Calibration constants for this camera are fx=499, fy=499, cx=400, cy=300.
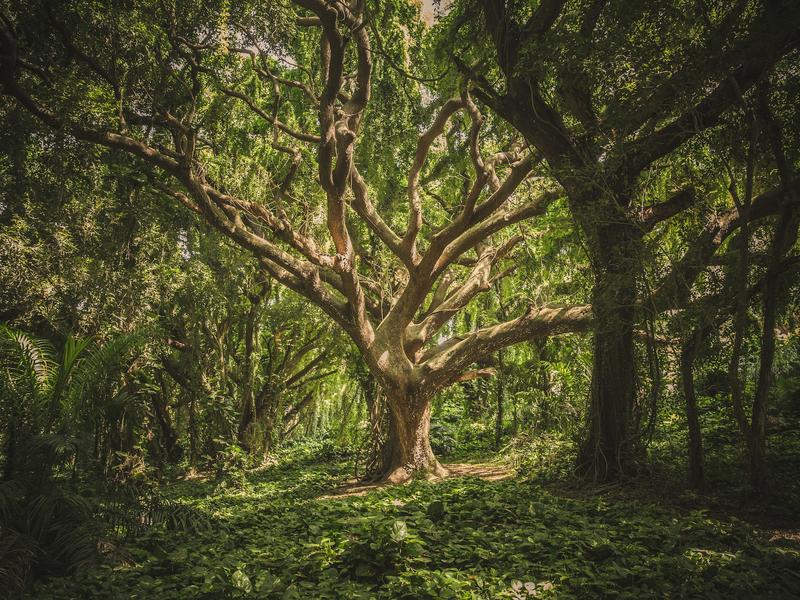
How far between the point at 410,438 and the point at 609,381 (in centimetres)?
369

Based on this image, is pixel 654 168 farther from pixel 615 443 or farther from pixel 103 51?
pixel 103 51

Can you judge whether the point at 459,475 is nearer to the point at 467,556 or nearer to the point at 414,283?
the point at 414,283

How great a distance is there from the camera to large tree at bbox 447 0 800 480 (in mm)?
4012

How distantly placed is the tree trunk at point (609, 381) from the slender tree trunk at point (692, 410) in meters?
0.66

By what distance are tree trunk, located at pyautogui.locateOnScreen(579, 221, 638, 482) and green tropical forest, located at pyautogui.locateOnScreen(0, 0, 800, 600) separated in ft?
0.12

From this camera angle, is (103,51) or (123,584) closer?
(123,584)

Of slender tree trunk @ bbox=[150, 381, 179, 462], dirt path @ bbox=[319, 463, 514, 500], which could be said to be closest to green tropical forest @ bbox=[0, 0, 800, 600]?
dirt path @ bbox=[319, 463, 514, 500]

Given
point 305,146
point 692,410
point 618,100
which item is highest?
point 305,146

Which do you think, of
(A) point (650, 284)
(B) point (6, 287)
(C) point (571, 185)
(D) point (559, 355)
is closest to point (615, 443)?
(A) point (650, 284)

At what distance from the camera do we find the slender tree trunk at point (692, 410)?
498 cm

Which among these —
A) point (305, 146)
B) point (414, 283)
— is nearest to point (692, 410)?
point (414, 283)

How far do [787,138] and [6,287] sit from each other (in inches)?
354

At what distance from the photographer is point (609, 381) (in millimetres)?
5992

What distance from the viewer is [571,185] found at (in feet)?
18.8
